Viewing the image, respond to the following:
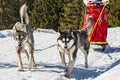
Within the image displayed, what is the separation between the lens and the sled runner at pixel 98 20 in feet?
38.8

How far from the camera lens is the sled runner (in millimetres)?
11820

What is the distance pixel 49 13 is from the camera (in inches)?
1709

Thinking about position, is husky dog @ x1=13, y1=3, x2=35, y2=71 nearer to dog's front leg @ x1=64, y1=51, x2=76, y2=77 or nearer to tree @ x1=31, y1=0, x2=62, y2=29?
dog's front leg @ x1=64, y1=51, x2=76, y2=77

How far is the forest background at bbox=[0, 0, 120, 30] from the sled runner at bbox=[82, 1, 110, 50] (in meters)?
29.3

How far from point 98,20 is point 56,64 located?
2472 millimetres

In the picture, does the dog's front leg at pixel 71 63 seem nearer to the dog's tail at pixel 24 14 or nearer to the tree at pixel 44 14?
the dog's tail at pixel 24 14

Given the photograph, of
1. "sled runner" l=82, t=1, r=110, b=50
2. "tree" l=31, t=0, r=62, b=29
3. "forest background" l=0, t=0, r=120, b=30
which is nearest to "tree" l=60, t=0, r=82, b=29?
"forest background" l=0, t=0, r=120, b=30

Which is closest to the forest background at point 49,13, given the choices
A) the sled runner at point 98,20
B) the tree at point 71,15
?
the tree at point 71,15

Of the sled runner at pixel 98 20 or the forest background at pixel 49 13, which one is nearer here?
the sled runner at pixel 98 20

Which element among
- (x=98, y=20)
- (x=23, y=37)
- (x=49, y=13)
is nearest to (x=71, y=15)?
(x=49, y=13)

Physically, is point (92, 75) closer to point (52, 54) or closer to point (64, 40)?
point (64, 40)

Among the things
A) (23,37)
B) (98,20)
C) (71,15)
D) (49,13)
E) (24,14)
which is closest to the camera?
(23,37)

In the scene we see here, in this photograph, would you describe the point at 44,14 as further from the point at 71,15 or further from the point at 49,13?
the point at 71,15

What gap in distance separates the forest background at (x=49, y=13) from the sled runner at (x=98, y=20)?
2931 centimetres
